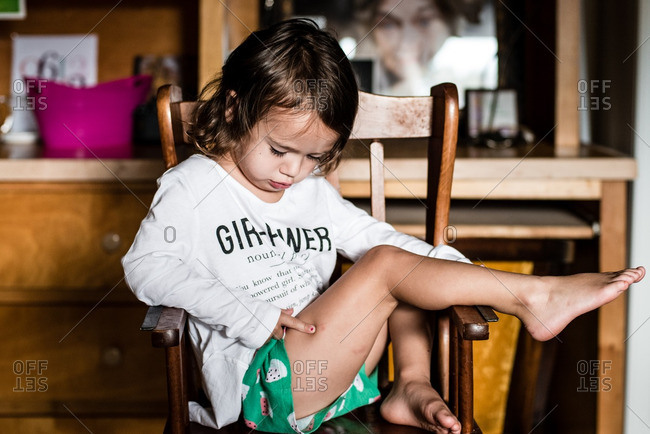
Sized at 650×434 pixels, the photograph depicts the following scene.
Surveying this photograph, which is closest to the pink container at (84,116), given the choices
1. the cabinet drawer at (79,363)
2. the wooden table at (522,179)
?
the wooden table at (522,179)

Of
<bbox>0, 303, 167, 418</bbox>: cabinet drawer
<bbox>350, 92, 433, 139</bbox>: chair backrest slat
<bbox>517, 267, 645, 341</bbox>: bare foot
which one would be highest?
<bbox>350, 92, 433, 139</bbox>: chair backrest slat

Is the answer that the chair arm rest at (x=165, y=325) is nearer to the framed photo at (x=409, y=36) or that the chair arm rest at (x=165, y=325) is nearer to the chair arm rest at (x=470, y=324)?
the chair arm rest at (x=470, y=324)

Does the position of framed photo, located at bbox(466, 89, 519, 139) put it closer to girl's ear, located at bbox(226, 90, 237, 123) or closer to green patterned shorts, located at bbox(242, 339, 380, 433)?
girl's ear, located at bbox(226, 90, 237, 123)

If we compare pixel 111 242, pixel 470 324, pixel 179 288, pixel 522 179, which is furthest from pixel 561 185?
pixel 111 242

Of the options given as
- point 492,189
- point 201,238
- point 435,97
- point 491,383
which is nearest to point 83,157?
point 201,238

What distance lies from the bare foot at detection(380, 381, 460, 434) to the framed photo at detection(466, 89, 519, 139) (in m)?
0.79

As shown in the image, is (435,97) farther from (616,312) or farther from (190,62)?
(190,62)

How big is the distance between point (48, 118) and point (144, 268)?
792 millimetres

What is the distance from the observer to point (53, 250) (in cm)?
143

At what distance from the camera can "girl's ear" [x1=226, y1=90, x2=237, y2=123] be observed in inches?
42.4

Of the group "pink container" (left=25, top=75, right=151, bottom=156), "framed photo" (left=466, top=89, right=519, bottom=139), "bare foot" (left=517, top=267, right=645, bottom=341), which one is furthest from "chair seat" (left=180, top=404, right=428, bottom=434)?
"framed photo" (left=466, top=89, right=519, bottom=139)

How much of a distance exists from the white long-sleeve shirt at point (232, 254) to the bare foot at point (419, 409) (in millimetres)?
206

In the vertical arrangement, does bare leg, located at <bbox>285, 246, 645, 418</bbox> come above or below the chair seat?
above

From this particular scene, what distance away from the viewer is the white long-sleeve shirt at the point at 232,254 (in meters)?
0.95
